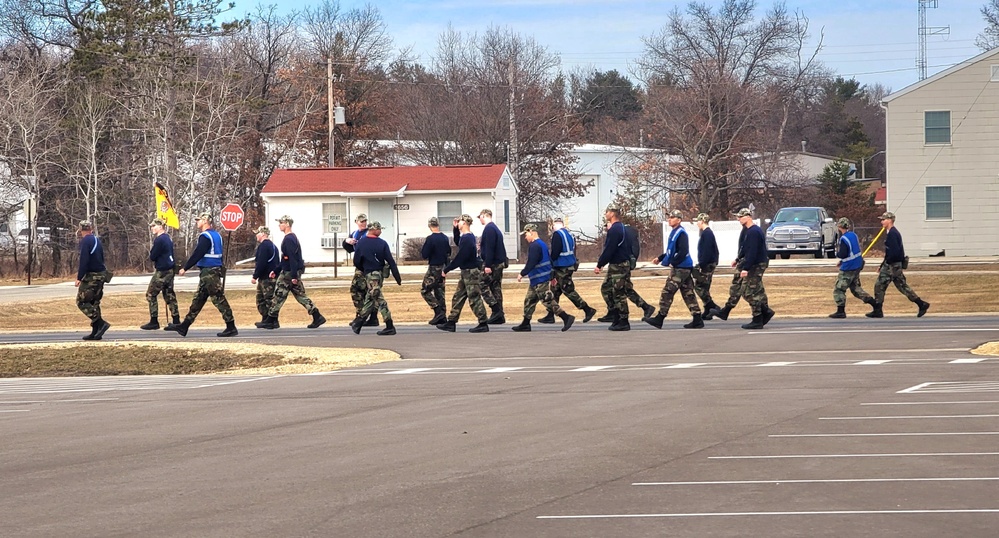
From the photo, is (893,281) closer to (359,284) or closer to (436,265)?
(436,265)

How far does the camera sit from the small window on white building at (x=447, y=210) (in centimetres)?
4984

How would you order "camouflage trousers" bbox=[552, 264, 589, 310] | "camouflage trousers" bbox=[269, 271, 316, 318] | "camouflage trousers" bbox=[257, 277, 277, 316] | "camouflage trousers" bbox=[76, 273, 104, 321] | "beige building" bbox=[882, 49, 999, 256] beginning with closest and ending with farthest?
"camouflage trousers" bbox=[76, 273, 104, 321] → "camouflage trousers" bbox=[552, 264, 589, 310] → "camouflage trousers" bbox=[269, 271, 316, 318] → "camouflage trousers" bbox=[257, 277, 277, 316] → "beige building" bbox=[882, 49, 999, 256]

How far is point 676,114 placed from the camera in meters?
60.2

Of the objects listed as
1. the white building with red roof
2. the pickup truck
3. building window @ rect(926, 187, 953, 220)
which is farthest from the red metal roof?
building window @ rect(926, 187, 953, 220)

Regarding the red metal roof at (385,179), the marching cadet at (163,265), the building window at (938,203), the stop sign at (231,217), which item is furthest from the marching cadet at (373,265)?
the red metal roof at (385,179)

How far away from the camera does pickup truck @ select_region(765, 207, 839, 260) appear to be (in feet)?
147

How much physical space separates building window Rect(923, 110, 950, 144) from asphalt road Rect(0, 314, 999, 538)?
2924cm

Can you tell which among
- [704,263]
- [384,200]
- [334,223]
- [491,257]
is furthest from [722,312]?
[384,200]

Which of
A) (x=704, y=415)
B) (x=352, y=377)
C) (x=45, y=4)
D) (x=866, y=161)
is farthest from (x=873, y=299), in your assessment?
(x=866, y=161)

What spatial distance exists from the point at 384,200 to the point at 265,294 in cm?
2697

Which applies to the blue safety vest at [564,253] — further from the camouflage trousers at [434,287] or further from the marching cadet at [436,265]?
the camouflage trousers at [434,287]

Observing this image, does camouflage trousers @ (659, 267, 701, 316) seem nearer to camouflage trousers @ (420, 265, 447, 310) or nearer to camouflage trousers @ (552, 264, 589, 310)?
camouflage trousers @ (552, 264, 589, 310)

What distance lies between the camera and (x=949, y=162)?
143 feet

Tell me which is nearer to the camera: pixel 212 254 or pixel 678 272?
pixel 678 272
